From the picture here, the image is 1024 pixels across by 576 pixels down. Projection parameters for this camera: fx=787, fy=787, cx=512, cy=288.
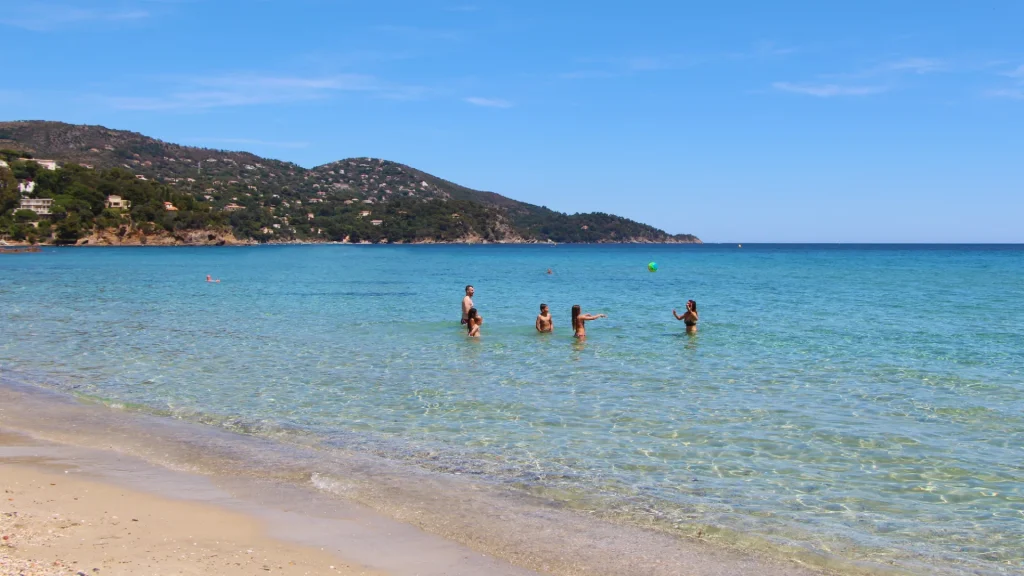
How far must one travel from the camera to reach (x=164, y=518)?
23.9ft

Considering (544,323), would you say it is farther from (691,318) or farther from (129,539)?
(129,539)

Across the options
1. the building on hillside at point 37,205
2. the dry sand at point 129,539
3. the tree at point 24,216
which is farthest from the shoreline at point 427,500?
the building on hillside at point 37,205

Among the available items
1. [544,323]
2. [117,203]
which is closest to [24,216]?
[117,203]

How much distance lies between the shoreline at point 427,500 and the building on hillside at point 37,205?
473ft

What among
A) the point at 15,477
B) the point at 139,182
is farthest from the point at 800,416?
the point at 139,182

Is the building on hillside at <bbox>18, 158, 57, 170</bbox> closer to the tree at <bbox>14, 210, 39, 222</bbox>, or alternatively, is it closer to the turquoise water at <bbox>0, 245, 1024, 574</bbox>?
the tree at <bbox>14, 210, 39, 222</bbox>

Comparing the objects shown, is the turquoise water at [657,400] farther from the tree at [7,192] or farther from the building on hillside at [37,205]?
the building on hillside at [37,205]

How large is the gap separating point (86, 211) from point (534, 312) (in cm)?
12937

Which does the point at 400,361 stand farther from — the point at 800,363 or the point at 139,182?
the point at 139,182

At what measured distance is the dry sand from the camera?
19.7ft

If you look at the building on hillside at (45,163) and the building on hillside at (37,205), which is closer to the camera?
the building on hillside at (37,205)

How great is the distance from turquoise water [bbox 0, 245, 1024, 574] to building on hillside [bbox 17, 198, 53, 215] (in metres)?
123

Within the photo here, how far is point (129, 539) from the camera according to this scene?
6.64 m

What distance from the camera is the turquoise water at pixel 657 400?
8.30 metres
